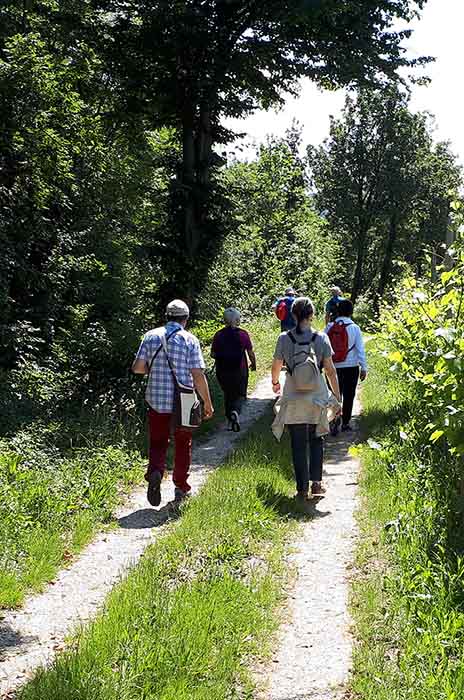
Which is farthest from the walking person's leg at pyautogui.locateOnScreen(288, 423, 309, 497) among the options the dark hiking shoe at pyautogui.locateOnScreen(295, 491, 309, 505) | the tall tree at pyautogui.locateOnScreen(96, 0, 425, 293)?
the tall tree at pyautogui.locateOnScreen(96, 0, 425, 293)

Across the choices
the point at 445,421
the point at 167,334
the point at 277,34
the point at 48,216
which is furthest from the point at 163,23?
the point at 445,421

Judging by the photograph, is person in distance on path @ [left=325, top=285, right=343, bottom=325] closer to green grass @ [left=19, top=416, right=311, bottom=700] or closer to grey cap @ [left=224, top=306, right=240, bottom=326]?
grey cap @ [left=224, top=306, right=240, bottom=326]

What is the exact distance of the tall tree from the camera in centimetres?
1642

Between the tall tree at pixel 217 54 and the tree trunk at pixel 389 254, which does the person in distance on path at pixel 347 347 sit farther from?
the tree trunk at pixel 389 254

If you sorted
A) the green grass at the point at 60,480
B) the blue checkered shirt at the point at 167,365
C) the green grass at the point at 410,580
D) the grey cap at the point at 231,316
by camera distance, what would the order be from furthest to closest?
1. the grey cap at the point at 231,316
2. the blue checkered shirt at the point at 167,365
3. the green grass at the point at 60,480
4. the green grass at the point at 410,580

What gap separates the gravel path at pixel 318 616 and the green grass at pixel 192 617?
0.45 feet

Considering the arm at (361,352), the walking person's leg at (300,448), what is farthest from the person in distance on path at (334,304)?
the walking person's leg at (300,448)

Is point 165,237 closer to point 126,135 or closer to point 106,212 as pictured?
point 126,135

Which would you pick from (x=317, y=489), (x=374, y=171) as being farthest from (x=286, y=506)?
(x=374, y=171)

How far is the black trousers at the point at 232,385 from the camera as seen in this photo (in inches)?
475

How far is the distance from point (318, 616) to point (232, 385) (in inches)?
278

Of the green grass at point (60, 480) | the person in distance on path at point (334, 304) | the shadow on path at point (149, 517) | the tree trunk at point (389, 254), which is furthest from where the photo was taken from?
the tree trunk at point (389, 254)

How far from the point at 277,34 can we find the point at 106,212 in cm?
564

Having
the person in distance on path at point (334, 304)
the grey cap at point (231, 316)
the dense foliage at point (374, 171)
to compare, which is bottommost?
the grey cap at point (231, 316)
